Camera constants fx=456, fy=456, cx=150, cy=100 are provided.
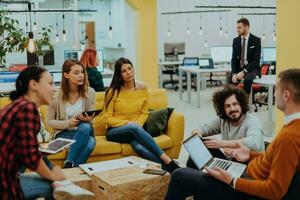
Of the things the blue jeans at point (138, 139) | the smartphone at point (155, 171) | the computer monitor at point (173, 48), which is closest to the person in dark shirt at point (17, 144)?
the smartphone at point (155, 171)

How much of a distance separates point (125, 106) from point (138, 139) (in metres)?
0.48

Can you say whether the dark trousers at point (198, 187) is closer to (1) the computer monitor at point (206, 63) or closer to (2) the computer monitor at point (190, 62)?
(1) the computer monitor at point (206, 63)

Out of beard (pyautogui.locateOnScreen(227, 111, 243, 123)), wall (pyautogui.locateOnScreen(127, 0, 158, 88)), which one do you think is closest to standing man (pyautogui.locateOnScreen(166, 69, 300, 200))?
beard (pyautogui.locateOnScreen(227, 111, 243, 123))

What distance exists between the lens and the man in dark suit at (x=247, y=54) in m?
6.48

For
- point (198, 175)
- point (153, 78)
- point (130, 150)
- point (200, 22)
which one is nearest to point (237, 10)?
point (200, 22)

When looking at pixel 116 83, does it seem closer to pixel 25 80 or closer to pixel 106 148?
pixel 106 148

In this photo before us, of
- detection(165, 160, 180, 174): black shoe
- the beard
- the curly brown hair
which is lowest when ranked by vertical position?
detection(165, 160, 180, 174): black shoe

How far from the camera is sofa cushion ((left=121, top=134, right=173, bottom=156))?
469cm

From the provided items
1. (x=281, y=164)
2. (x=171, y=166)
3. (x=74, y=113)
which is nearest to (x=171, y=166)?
(x=171, y=166)

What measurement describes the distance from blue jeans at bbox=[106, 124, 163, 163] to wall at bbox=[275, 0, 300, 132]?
76.7 inches

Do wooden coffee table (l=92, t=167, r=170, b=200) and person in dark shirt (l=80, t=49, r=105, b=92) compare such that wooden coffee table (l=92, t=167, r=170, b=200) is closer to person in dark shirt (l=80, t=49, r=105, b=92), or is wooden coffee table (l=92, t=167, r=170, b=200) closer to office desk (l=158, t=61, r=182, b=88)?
person in dark shirt (l=80, t=49, r=105, b=92)

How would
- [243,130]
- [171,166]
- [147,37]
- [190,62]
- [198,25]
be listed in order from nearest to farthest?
1. [243,130]
2. [171,166]
3. [147,37]
4. [190,62]
5. [198,25]

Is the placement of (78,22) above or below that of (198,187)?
above

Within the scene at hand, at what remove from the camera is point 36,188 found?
8.82 ft
